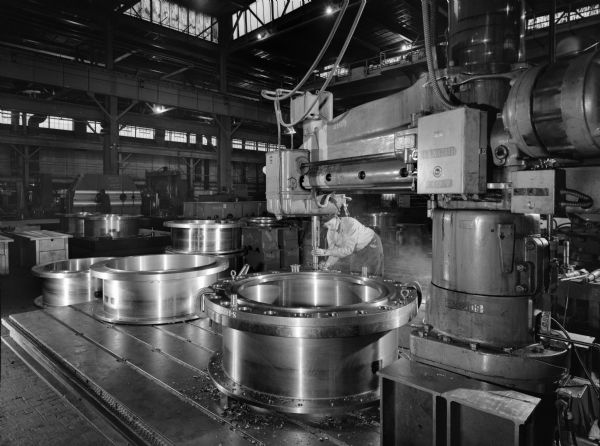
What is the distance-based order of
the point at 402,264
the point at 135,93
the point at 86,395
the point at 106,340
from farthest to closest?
the point at 135,93
the point at 402,264
the point at 106,340
the point at 86,395

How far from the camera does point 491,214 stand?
4.04ft

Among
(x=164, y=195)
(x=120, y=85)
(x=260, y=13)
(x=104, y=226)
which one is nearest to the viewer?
(x=104, y=226)

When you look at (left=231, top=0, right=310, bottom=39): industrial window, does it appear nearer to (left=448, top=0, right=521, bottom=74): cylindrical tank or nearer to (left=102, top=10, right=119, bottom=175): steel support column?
(left=102, top=10, right=119, bottom=175): steel support column

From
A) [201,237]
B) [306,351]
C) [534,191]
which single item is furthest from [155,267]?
[534,191]

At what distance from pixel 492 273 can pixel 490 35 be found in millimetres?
759

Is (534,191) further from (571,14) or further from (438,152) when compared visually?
(571,14)

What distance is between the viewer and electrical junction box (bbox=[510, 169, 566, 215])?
3.40 feet

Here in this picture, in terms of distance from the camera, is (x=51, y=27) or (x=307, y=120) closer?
(x=307, y=120)

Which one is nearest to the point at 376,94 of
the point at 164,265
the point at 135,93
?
the point at 135,93

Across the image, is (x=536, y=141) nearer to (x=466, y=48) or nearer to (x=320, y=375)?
(x=466, y=48)

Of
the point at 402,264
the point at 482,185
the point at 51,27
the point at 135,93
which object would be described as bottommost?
the point at 402,264

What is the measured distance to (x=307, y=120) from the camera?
7.00 ft

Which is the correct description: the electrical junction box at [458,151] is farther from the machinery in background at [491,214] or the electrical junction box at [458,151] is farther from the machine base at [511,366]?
the machine base at [511,366]

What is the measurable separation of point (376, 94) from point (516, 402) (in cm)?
1046
